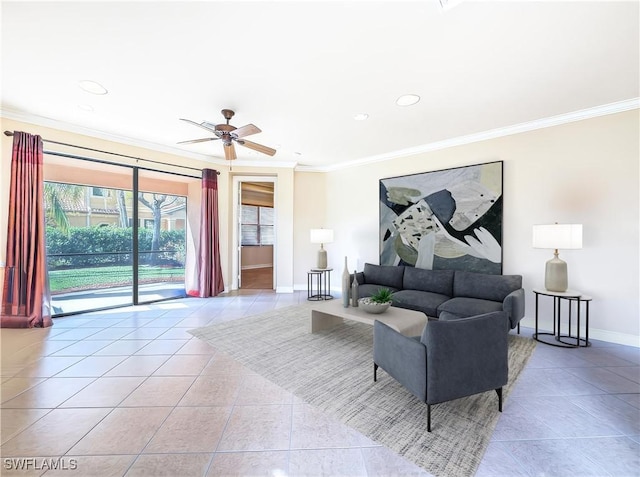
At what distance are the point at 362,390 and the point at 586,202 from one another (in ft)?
11.5

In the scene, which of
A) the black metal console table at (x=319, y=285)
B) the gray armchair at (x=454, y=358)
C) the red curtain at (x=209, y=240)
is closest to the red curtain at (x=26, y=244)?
the red curtain at (x=209, y=240)

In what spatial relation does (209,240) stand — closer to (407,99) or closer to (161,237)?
(161,237)

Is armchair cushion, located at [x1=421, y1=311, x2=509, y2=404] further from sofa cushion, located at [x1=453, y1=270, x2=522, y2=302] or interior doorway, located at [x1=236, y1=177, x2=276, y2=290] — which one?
interior doorway, located at [x1=236, y1=177, x2=276, y2=290]

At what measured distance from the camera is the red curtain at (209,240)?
17.7 feet

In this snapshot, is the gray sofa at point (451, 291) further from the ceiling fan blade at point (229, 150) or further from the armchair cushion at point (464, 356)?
the ceiling fan blade at point (229, 150)

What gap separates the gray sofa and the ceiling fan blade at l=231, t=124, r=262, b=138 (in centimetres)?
281

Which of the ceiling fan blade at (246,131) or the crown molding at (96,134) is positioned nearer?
the ceiling fan blade at (246,131)

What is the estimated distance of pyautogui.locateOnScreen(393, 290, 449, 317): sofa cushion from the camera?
359 centimetres

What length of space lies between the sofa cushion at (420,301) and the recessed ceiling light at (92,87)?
171 inches

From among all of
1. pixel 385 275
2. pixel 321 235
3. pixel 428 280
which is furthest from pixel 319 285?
pixel 428 280

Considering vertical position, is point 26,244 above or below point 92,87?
below

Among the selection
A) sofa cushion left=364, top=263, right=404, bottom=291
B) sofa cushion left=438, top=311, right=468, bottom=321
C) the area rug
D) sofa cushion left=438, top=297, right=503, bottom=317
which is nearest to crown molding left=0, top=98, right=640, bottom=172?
sofa cushion left=364, top=263, right=404, bottom=291

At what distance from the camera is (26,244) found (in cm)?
360

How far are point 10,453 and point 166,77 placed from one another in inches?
120
